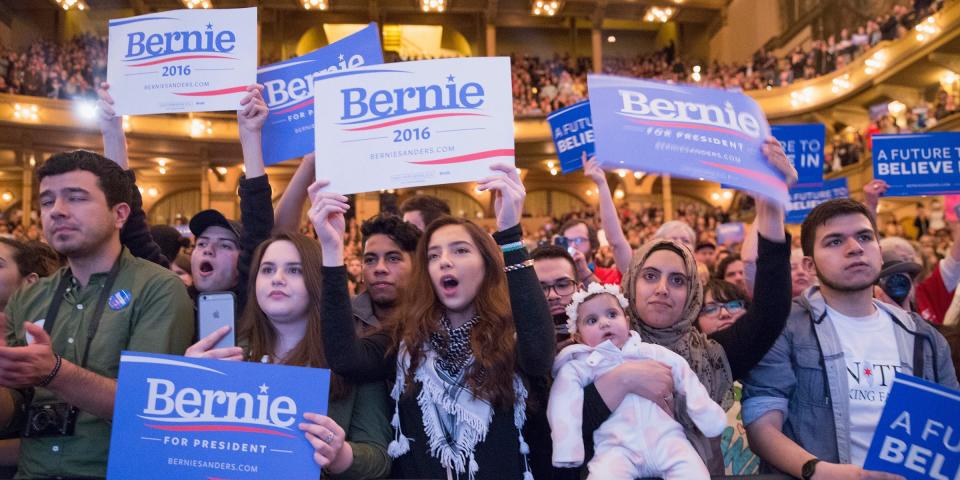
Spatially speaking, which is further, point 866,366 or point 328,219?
point 866,366

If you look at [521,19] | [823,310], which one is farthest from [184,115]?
[823,310]

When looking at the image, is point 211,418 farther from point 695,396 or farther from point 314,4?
point 314,4

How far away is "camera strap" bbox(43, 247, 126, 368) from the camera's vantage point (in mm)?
2434

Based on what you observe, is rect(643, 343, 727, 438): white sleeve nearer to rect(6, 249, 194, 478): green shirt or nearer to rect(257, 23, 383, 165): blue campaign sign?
rect(6, 249, 194, 478): green shirt

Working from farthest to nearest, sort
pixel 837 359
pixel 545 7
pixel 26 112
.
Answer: pixel 545 7, pixel 26 112, pixel 837 359

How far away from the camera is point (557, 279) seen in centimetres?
345

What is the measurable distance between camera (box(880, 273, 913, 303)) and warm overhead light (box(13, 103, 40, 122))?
1881cm

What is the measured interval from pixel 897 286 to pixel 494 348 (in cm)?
252

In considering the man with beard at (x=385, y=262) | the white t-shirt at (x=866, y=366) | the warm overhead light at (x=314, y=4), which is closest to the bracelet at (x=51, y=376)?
the man with beard at (x=385, y=262)

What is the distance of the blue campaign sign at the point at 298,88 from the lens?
338cm

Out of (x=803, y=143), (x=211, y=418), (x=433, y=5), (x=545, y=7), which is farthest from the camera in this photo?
(x=433, y=5)

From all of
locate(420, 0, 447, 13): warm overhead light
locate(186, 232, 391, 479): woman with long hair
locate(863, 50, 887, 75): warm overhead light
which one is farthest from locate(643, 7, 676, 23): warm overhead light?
locate(186, 232, 391, 479): woman with long hair

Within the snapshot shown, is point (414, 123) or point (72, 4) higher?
point (72, 4)

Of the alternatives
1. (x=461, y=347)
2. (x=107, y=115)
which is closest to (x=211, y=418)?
(x=461, y=347)
